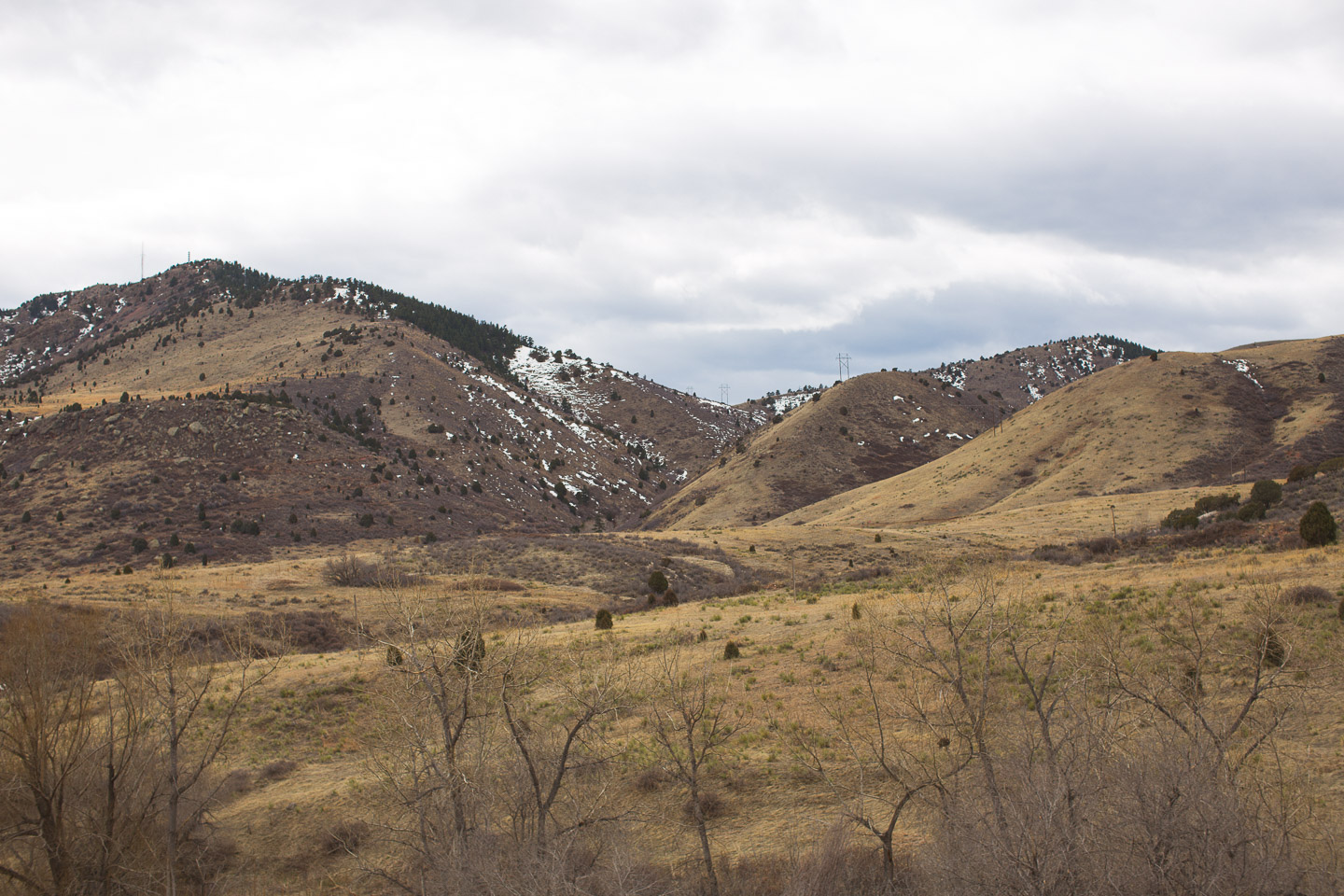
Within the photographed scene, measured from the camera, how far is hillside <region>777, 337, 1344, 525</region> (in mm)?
80000

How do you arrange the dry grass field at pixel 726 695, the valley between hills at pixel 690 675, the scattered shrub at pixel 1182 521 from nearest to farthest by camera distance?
1. the valley between hills at pixel 690 675
2. the dry grass field at pixel 726 695
3. the scattered shrub at pixel 1182 521

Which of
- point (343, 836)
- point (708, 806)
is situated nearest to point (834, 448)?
point (708, 806)

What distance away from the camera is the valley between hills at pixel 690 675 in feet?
49.0

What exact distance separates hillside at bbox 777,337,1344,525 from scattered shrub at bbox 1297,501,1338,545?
46.8 metres

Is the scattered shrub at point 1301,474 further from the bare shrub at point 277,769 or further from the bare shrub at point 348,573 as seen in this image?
the bare shrub at point 348,573

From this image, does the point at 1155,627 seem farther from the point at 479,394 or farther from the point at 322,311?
the point at 322,311

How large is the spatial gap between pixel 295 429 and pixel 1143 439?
352 ft

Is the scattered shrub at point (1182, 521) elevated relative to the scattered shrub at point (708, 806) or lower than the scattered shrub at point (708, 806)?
elevated

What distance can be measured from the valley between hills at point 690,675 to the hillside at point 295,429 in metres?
0.81

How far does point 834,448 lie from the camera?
127625 mm

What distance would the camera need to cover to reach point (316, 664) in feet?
105

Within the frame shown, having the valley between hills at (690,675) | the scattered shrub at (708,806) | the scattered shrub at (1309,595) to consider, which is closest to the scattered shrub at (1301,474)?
the valley between hills at (690,675)

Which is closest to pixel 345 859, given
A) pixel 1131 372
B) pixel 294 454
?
pixel 294 454

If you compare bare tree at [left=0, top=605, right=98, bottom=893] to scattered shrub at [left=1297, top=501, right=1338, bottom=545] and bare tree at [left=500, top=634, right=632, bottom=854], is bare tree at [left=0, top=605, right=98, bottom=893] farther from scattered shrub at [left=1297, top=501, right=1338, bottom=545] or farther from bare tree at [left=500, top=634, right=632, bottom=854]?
scattered shrub at [left=1297, top=501, right=1338, bottom=545]
